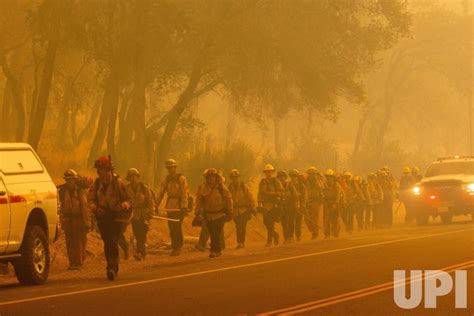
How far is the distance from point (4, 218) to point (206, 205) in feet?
24.4

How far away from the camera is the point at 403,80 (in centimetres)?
7206

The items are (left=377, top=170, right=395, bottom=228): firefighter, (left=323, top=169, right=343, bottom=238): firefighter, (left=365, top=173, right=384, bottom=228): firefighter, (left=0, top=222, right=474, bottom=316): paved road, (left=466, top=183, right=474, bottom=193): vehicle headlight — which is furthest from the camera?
(left=377, top=170, right=395, bottom=228): firefighter

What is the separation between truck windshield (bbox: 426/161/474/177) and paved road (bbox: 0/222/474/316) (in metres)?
14.9

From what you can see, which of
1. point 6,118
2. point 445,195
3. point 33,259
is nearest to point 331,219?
point 445,195

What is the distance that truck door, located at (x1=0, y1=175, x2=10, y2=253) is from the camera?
681 inches

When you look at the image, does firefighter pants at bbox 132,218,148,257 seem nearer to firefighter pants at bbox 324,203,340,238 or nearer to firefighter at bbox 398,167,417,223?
firefighter pants at bbox 324,203,340,238

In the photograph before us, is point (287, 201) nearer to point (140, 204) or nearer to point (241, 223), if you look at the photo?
point (241, 223)

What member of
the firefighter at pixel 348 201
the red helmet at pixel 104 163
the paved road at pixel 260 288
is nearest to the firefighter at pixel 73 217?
the paved road at pixel 260 288

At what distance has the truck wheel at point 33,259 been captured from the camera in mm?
18109

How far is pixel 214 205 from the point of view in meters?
24.3

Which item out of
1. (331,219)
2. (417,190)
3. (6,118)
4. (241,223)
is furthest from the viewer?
(6,118)

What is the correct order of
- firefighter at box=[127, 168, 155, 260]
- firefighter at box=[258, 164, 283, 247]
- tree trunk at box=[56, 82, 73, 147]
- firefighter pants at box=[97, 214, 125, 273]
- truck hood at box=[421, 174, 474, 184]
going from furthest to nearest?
tree trunk at box=[56, 82, 73, 147]
truck hood at box=[421, 174, 474, 184]
firefighter at box=[258, 164, 283, 247]
firefighter at box=[127, 168, 155, 260]
firefighter pants at box=[97, 214, 125, 273]

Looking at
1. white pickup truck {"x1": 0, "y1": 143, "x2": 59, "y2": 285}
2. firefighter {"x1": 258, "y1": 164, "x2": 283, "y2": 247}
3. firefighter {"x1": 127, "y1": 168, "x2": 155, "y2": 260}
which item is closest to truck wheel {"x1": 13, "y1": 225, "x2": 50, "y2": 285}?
white pickup truck {"x1": 0, "y1": 143, "x2": 59, "y2": 285}

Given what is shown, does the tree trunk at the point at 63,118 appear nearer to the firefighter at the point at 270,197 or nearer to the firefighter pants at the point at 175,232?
the firefighter at the point at 270,197
